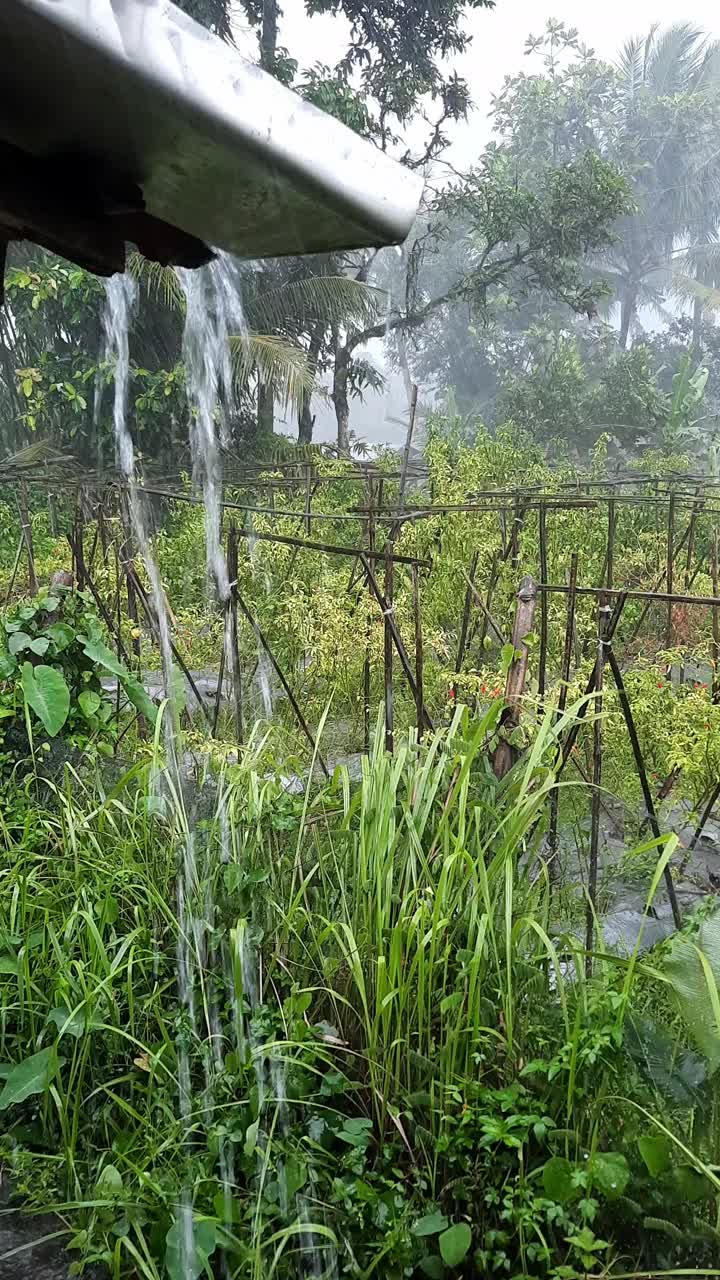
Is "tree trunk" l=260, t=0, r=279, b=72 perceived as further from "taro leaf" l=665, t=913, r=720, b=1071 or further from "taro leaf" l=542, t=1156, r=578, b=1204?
"taro leaf" l=542, t=1156, r=578, b=1204

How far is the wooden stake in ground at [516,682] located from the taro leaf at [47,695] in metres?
1.57

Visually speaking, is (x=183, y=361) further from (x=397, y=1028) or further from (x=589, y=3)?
(x=589, y=3)

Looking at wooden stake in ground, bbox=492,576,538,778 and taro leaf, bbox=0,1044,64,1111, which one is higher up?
wooden stake in ground, bbox=492,576,538,778

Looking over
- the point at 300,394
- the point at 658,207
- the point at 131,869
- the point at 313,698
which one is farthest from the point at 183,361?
the point at 658,207

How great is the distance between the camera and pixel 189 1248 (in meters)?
1.83

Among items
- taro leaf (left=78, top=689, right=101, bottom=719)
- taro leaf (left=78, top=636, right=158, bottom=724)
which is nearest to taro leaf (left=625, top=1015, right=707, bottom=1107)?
taro leaf (left=78, top=636, right=158, bottom=724)

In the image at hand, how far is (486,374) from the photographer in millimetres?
24578

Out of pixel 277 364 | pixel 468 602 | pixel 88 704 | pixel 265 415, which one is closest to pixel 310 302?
pixel 265 415

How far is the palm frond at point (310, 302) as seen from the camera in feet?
43.9

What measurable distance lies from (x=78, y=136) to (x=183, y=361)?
41.1ft

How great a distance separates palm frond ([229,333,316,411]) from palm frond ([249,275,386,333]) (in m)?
1.20

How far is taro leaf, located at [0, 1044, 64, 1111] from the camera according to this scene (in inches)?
84.9

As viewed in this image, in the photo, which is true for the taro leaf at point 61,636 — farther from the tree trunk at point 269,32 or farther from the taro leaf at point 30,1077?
the tree trunk at point 269,32

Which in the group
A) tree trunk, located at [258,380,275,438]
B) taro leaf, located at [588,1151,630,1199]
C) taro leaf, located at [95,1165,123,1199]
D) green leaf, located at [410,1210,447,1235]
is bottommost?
taro leaf, located at [95,1165,123,1199]
